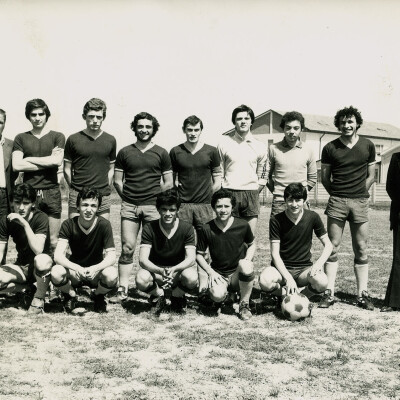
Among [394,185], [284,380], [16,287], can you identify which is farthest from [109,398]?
[394,185]

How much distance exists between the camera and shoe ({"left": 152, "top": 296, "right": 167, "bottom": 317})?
18.4 feet

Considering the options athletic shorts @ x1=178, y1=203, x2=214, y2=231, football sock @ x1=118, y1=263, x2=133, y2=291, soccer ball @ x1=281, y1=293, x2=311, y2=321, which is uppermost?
athletic shorts @ x1=178, y1=203, x2=214, y2=231

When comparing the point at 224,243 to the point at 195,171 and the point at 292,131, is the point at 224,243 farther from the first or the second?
the point at 292,131

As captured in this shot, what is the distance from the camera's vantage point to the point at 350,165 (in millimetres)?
6102

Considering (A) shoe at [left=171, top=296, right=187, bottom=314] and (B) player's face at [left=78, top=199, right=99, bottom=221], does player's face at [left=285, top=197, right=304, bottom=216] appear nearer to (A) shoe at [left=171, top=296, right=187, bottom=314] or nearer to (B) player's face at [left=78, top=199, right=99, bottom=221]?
(A) shoe at [left=171, top=296, right=187, bottom=314]

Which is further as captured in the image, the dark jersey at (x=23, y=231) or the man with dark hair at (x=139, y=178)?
the man with dark hair at (x=139, y=178)

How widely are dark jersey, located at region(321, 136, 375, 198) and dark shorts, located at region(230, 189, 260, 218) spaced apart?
941 mm

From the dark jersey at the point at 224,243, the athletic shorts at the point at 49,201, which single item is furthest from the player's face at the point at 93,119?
the dark jersey at the point at 224,243

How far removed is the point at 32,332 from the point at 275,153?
134 inches

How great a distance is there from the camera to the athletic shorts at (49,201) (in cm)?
617

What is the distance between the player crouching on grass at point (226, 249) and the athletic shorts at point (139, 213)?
65 centimetres

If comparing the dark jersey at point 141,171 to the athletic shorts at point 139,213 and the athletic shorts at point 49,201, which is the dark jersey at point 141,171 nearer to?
the athletic shorts at point 139,213

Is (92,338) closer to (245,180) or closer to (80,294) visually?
(80,294)

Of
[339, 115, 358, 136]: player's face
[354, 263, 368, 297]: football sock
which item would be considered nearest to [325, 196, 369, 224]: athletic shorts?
[354, 263, 368, 297]: football sock
